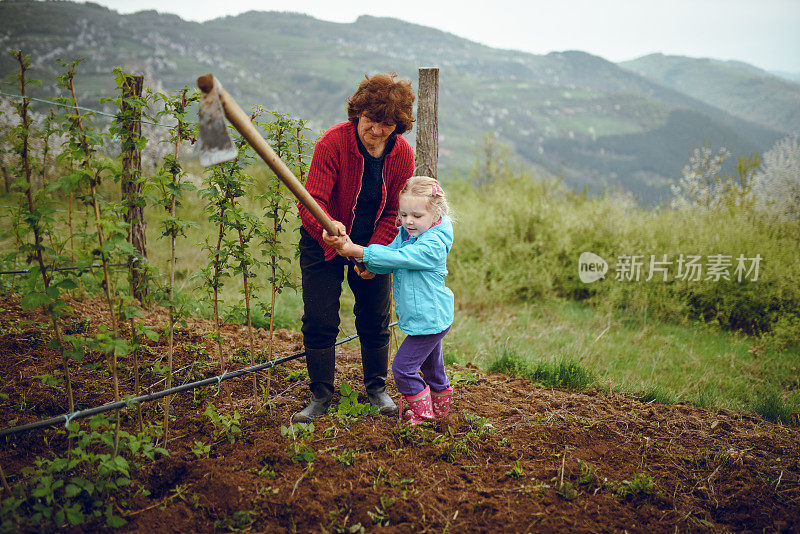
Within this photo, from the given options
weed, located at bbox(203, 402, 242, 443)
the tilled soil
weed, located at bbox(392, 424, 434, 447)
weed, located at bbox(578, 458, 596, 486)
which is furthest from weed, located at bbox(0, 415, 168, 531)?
weed, located at bbox(578, 458, 596, 486)

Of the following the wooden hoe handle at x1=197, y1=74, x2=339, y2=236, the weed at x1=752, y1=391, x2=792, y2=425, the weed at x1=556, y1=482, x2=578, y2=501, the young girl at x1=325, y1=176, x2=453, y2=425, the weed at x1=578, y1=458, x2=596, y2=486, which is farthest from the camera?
the weed at x1=752, y1=391, x2=792, y2=425

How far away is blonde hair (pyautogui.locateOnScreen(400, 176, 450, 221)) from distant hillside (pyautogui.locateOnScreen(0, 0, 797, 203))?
8.26 metres

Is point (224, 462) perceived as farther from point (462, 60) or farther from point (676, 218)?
point (462, 60)

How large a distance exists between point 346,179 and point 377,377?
128cm

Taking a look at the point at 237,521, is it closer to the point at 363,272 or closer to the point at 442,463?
the point at 442,463

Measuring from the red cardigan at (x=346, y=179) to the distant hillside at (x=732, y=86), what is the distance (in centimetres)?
6241

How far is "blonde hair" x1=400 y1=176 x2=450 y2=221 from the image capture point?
2.58 metres

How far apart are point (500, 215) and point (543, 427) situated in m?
5.73

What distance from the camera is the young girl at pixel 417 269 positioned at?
Result: 99.6 inches

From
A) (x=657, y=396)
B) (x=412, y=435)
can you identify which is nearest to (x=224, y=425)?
(x=412, y=435)

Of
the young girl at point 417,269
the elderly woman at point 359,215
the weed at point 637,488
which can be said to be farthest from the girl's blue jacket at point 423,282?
the weed at point 637,488

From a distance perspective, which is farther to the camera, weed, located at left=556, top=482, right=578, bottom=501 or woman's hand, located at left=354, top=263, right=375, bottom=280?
woman's hand, located at left=354, top=263, right=375, bottom=280

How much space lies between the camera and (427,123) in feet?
11.9

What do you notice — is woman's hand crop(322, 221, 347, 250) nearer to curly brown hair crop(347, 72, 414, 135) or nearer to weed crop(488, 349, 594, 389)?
curly brown hair crop(347, 72, 414, 135)
